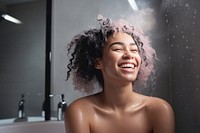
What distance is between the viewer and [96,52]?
27.5 inches

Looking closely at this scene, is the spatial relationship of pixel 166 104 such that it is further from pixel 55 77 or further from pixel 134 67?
pixel 55 77

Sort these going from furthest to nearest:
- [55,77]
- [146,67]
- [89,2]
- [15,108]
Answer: [15,108], [55,77], [89,2], [146,67]

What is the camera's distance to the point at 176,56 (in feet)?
2.61

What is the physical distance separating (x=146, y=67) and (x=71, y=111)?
0.29 meters

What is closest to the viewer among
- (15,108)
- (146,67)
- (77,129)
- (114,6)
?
(77,129)

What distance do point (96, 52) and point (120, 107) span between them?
0.62ft

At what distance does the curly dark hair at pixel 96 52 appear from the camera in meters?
0.70

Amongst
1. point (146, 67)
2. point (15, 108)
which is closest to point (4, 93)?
point (15, 108)

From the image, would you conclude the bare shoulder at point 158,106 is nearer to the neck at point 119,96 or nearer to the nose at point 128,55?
the neck at point 119,96

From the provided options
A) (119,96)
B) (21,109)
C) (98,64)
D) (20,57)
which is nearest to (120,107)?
(119,96)

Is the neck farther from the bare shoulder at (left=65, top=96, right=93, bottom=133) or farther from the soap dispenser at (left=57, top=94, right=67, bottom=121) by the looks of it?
the soap dispenser at (left=57, top=94, right=67, bottom=121)

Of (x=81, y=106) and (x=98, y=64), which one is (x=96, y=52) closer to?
(x=98, y=64)

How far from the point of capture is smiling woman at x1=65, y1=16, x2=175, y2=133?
25.5 inches

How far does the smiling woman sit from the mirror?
3.37 feet
